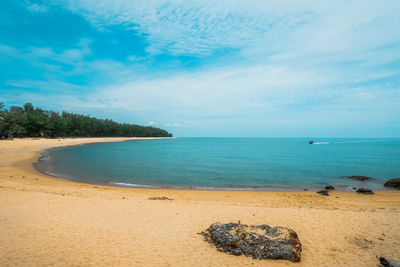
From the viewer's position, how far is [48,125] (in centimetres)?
8338

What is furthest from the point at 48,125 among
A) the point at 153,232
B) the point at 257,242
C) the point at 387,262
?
the point at 387,262

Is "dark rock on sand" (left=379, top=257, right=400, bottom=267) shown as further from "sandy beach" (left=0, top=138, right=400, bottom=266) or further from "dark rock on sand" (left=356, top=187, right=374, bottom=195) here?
"dark rock on sand" (left=356, top=187, right=374, bottom=195)

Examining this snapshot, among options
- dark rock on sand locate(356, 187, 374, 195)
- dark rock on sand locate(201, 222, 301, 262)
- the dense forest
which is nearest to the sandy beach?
dark rock on sand locate(201, 222, 301, 262)

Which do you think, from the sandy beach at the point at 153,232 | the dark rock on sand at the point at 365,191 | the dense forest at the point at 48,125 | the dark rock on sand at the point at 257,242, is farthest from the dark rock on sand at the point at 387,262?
the dense forest at the point at 48,125

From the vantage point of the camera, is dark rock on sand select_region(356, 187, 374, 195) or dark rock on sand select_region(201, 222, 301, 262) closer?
dark rock on sand select_region(201, 222, 301, 262)

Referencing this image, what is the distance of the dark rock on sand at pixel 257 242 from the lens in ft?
22.4

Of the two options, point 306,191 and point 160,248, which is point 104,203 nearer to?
point 160,248

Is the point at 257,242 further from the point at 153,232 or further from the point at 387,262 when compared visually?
the point at 153,232

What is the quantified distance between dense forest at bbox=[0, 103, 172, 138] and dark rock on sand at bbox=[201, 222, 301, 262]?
271 feet

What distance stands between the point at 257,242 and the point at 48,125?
98615 mm

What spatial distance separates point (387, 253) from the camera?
23.5 ft

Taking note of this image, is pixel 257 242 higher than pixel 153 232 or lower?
higher

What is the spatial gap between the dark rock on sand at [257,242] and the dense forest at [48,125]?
271 feet

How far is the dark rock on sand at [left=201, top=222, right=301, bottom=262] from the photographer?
6816 mm
